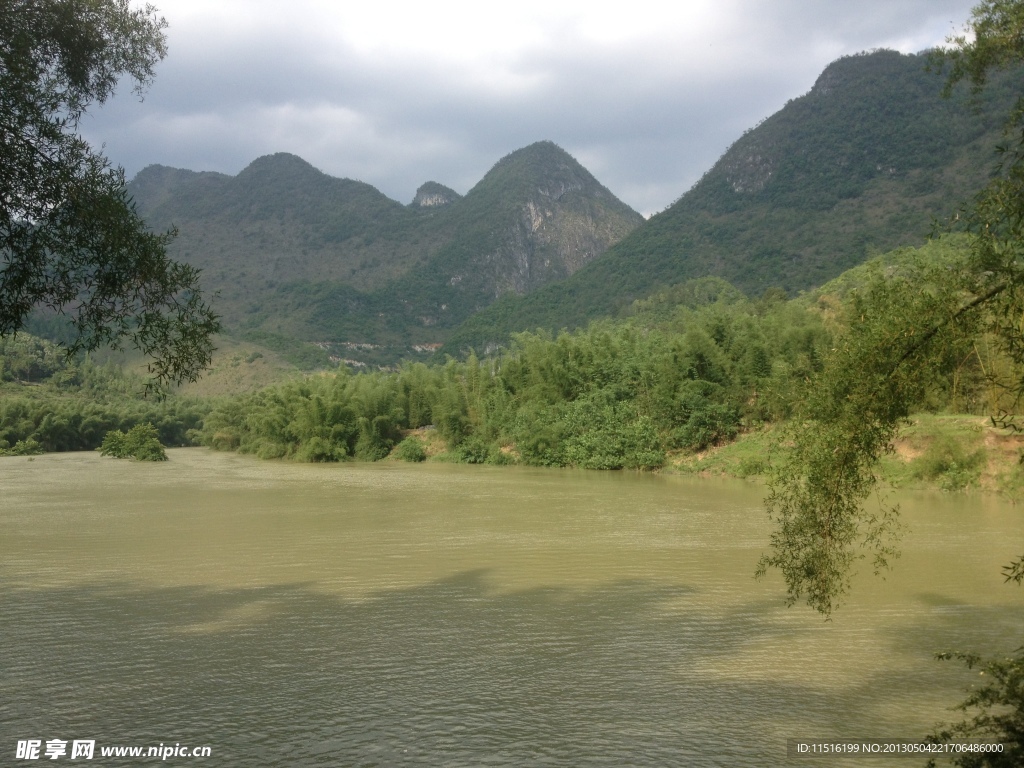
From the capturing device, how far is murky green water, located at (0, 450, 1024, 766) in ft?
18.1

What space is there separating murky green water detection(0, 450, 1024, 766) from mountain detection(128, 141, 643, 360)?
94.2 metres

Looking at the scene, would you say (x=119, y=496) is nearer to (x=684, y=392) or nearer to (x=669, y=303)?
(x=684, y=392)

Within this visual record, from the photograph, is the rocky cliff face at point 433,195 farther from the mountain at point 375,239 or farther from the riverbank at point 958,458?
the riverbank at point 958,458

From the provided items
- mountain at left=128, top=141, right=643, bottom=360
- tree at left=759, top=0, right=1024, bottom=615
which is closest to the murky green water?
tree at left=759, top=0, right=1024, bottom=615

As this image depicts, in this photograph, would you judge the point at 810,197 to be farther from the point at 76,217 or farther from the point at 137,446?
the point at 76,217

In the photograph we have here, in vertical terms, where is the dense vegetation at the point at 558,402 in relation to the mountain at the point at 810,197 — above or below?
below

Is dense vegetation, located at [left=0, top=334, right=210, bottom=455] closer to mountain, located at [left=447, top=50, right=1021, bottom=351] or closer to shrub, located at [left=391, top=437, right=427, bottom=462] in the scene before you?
shrub, located at [left=391, top=437, right=427, bottom=462]

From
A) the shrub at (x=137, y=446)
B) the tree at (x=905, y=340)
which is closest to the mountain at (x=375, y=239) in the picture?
the shrub at (x=137, y=446)

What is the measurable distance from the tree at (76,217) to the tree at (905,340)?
4142 mm

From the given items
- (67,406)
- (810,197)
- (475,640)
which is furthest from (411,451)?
(810,197)

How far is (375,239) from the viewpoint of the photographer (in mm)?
148750

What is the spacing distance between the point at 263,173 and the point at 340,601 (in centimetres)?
17769

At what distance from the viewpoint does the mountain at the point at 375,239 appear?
118 m

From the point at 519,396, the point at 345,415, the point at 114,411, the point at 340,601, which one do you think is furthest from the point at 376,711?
the point at 114,411
